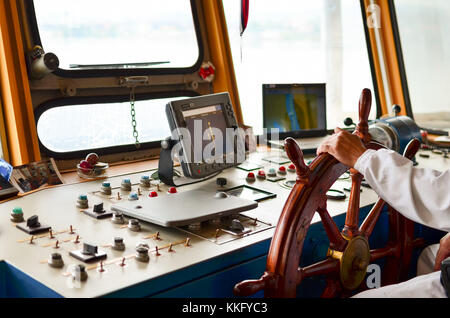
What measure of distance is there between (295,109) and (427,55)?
1.39 m

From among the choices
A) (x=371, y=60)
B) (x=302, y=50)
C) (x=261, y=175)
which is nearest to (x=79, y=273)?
(x=261, y=175)

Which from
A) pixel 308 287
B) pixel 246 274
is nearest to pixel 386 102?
pixel 308 287

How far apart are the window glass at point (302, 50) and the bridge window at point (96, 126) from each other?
63cm

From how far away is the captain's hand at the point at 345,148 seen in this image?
4.90ft

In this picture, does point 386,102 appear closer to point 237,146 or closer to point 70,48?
point 237,146

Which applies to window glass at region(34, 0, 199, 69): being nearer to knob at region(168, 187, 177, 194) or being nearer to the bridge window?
the bridge window

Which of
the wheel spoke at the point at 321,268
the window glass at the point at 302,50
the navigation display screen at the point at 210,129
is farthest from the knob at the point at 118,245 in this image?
the window glass at the point at 302,50

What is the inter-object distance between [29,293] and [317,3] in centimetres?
280

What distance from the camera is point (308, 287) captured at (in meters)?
1.80

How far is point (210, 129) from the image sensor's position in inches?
86.9

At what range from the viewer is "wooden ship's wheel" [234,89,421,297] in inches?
54.2

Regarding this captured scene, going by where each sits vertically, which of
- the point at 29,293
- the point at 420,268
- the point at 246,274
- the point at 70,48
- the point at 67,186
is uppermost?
the point at 70,48

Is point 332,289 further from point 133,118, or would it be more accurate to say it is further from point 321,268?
point 133,118

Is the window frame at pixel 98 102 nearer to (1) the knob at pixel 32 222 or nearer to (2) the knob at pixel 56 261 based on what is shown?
(1) the knob at pixel 32 222
